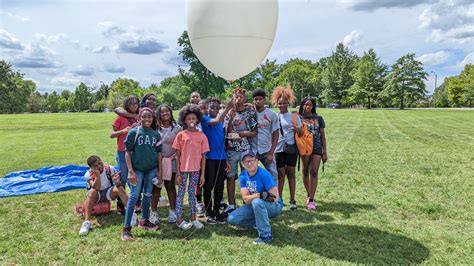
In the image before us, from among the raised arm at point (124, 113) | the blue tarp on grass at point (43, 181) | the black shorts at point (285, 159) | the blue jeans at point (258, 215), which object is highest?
the raised arm at point (124, 113)

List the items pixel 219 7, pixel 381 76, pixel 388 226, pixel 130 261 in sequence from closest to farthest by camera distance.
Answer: pixel 130 261 → pixel 219 7 → pixel 388 226 → pixel 381 76

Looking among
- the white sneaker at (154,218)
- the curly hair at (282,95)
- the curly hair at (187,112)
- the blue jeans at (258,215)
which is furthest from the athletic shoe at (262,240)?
the curly hair at (282,95)

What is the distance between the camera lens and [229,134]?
4.33 m

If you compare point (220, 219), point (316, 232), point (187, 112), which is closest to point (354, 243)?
point (316, 232)

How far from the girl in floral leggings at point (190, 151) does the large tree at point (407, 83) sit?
5183cm

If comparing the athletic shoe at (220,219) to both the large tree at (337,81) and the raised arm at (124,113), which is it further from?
the large tree at (337,81)

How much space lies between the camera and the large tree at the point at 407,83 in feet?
165

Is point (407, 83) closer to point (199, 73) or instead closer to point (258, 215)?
point (199, 73)

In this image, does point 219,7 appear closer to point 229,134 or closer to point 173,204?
point 229,134

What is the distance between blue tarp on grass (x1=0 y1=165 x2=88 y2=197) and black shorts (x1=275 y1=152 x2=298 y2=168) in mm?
3596

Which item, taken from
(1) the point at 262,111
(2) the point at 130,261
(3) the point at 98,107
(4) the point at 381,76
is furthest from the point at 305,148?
(3) the point at 98,107

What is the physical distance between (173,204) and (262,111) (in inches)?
66.2

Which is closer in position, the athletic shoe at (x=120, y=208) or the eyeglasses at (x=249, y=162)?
the eyeglasses at (x=249, y=162)

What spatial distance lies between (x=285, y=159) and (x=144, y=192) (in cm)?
196
